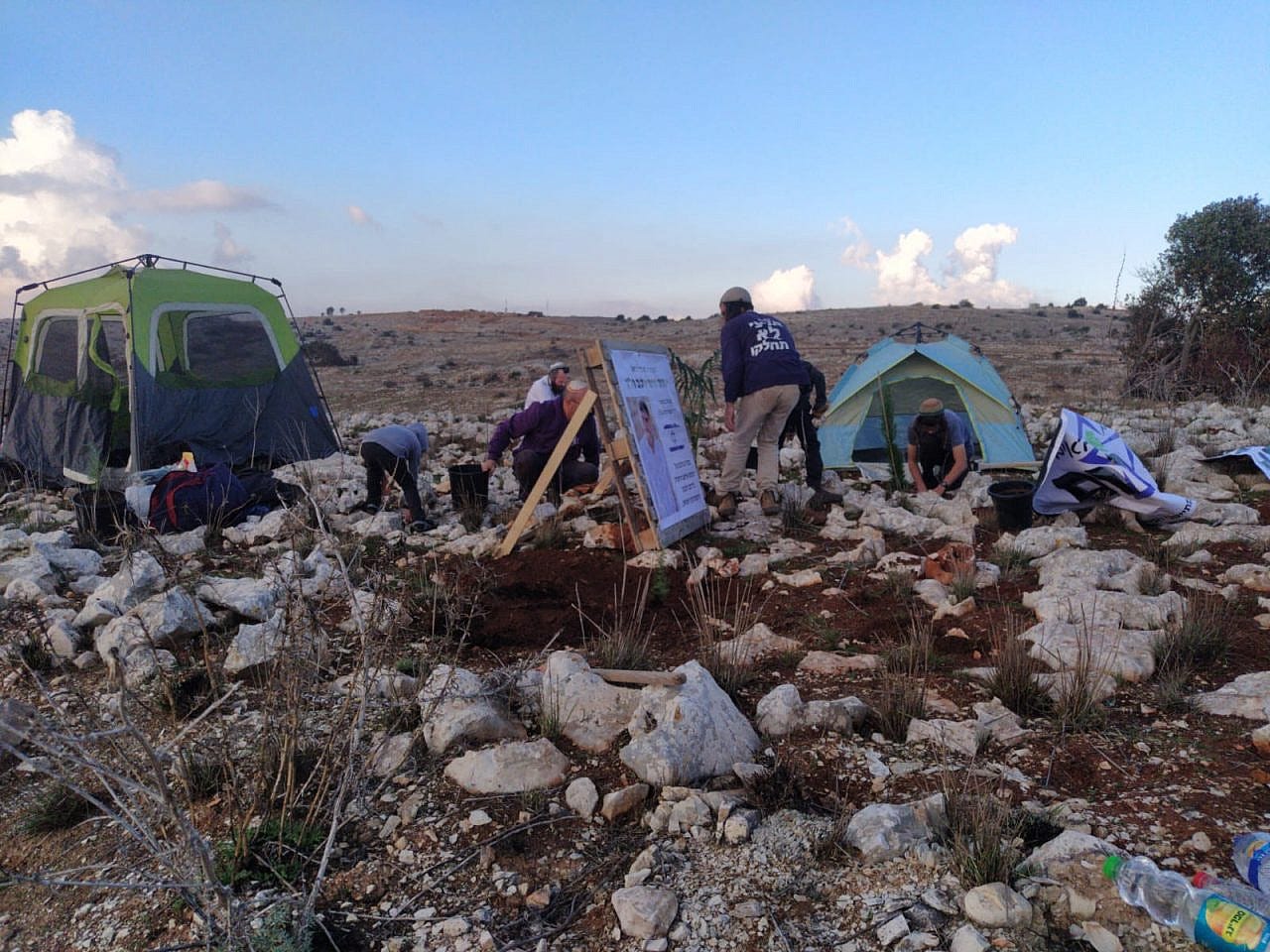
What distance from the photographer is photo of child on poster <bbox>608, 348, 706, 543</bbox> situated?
5.28 meters

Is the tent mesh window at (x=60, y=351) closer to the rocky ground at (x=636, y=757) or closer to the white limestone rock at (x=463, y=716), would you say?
the rocky ground at (x=636, y=757)

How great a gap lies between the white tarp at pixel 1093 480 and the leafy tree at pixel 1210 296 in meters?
9.52

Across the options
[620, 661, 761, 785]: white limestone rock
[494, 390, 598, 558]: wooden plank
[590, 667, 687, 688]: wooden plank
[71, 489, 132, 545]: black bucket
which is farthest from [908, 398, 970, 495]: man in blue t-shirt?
[71, 489, 132, 545]: black bucket

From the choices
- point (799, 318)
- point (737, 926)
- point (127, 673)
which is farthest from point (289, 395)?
point (799, 318)

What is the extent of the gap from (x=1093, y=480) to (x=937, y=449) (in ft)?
5.21

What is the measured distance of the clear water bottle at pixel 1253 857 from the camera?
201 cm

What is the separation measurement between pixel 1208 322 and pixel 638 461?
14546mm

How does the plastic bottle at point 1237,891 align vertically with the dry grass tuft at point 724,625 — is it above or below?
above

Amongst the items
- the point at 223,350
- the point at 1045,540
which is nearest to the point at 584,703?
the point at 1045,540

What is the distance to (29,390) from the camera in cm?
927

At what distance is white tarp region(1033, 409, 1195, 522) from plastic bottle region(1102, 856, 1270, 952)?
434 centimetres

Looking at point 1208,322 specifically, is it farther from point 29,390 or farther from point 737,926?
point 29,390

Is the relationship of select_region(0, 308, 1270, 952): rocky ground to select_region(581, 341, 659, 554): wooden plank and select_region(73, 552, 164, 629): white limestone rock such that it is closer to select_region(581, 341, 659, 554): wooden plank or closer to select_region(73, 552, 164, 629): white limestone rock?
select_region(73, 552, 164, 629): white limestone rock

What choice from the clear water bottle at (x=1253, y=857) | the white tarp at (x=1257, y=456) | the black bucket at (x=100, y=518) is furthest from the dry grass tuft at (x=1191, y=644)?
the black bucket at (x=100, y=518)
